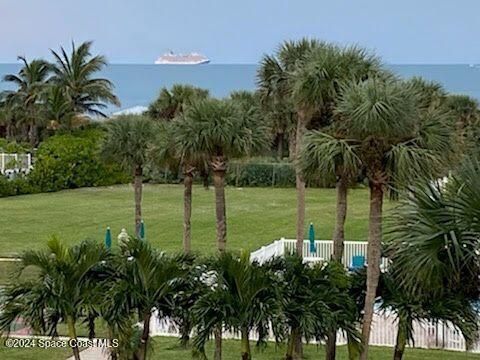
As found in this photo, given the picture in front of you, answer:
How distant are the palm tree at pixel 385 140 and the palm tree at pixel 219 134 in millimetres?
2123

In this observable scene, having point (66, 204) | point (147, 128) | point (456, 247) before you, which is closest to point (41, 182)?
point (66, 204)

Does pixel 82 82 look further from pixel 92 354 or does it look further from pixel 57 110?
pixel 92 354

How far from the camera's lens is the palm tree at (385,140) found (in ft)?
27.2

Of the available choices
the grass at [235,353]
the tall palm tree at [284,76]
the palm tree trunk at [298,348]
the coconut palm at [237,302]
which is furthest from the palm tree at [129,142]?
the coconut palm at [237,302]

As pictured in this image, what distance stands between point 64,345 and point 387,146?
5669 millimetres

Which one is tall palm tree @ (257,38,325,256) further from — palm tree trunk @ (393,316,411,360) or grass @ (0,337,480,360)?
palm tree trunk @ (393,316,411,360)

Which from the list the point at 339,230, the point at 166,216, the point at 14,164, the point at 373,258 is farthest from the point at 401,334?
the point at 14,164

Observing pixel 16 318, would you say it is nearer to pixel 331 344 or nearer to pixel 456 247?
pixel 331 344

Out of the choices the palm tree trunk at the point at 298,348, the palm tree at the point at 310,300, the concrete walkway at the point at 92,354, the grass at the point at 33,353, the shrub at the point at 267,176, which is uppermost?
the shrub at the point at 267,176

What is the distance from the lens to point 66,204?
105 feet

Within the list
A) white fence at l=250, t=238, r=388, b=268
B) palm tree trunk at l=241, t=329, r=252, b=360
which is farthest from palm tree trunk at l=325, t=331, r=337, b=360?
white fence at l=250, t=238, r=388, b=268

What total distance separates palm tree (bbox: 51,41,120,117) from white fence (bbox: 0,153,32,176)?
598 centimetres

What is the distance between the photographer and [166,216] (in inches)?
1112

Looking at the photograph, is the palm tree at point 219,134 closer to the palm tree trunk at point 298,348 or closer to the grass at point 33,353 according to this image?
the palm tree trunk at point 298,348
